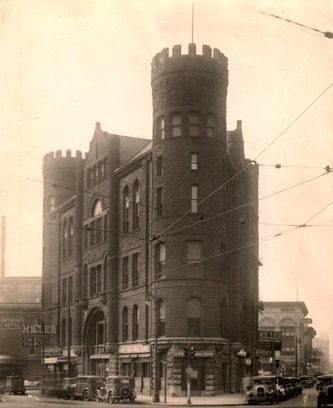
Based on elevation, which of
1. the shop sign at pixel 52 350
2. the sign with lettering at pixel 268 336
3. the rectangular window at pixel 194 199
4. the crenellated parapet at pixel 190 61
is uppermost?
the crenellated parapet at pixel 190 61

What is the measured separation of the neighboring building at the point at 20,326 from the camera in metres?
58.1

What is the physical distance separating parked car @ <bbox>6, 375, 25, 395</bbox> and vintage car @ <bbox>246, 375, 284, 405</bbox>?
20.6 metres

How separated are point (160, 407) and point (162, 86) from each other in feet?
74.1

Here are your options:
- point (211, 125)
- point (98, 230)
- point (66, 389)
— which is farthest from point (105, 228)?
point (66, 389)

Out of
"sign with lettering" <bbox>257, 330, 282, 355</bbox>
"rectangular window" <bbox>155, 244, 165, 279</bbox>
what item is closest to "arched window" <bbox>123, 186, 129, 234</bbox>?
"rectangular window" <bbox>155, 244, 165, 279</bbox>

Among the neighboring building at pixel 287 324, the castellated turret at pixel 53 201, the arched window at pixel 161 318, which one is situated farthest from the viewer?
the neighboring building at pixel 287 324

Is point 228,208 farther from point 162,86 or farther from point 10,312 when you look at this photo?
point 10,312

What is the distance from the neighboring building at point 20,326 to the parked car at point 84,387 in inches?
406

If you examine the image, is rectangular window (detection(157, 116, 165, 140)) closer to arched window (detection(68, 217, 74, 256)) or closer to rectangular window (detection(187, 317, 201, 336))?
rectangular window (detection(187, 317, 201, 336))

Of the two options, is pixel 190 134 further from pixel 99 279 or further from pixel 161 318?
pixel 99 279

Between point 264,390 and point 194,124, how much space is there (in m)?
17.9

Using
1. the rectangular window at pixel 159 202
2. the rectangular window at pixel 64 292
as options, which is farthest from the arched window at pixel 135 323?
the rectangular window at pixel 64 292

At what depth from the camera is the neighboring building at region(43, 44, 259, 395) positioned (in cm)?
4803

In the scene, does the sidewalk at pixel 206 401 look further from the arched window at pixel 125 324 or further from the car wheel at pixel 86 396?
the arched window at pixel 125 324
